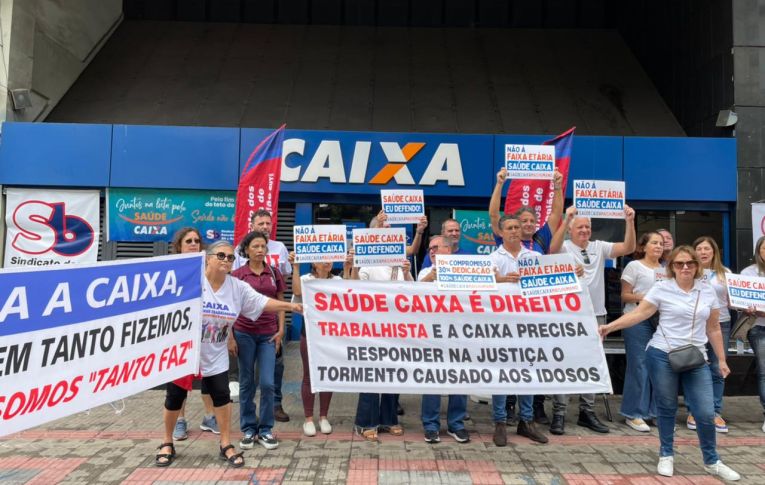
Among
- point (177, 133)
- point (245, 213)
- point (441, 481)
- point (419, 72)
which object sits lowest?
point (441, 481)

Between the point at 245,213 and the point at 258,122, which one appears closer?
the point at 245,213

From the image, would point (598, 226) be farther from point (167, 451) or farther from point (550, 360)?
point (167, 451)

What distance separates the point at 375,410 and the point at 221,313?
1.73 metres

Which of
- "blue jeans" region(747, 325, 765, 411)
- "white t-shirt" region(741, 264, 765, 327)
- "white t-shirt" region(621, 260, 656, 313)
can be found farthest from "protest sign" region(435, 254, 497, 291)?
"blue jeans" region(747, 325, 765, 411)

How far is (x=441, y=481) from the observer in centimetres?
390

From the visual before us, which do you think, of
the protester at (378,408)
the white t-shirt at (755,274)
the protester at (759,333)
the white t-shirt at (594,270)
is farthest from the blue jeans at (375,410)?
the white t-shirt at (755,274)

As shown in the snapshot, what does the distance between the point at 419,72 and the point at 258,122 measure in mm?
4122

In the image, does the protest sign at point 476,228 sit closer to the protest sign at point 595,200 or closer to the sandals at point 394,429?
the protest sign at point 595,200

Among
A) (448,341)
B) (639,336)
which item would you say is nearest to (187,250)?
(448,341)

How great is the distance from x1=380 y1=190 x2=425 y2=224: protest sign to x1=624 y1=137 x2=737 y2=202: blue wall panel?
5.15m

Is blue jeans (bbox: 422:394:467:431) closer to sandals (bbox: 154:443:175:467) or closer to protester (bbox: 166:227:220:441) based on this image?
protester (bbox: 166:227:220:441)

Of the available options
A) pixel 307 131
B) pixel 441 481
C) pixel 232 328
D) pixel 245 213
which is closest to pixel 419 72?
pixel 307 131

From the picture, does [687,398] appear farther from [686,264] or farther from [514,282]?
[514,282]

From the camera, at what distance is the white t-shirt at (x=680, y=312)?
398cm
